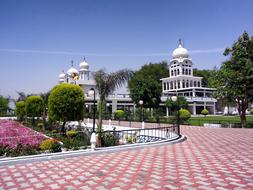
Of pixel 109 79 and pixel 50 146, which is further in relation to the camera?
pixel 109 79

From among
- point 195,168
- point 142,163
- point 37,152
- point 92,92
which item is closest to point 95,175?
point 142,163

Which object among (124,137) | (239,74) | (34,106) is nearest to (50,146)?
(124,137)

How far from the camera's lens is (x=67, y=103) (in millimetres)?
15953

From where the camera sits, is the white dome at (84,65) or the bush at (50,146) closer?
the bush at (50,146)

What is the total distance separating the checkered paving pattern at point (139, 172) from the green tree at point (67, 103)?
21.0ft

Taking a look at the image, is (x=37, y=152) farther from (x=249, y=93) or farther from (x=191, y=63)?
(x=191, y=63)

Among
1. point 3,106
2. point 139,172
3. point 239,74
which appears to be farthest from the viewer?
point 3,106

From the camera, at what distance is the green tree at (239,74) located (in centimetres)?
2236

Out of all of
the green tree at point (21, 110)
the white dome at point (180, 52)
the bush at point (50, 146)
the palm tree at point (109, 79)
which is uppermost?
the white dome at point (180, 52)

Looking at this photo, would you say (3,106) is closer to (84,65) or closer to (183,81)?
(84,65)

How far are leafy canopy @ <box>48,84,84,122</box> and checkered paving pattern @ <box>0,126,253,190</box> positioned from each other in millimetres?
6401

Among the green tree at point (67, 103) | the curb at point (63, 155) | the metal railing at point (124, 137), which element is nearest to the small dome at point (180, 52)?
the metal railing at point (124, 137)

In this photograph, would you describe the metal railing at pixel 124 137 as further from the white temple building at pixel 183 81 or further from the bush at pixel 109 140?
the white temple building at pixel 183 81

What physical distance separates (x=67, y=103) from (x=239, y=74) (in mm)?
15494
